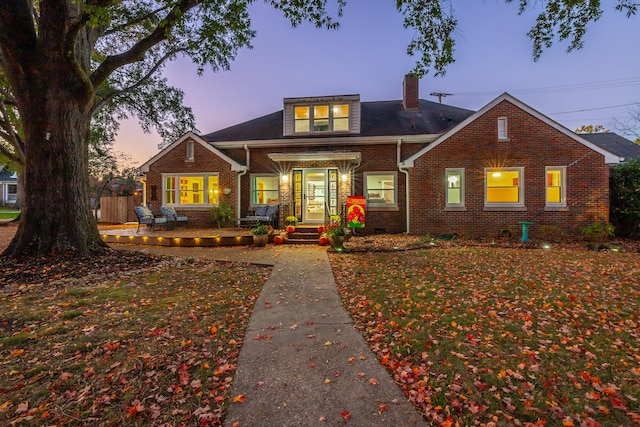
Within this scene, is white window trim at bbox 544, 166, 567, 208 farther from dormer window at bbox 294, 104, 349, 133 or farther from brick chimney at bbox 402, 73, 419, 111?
dormer window at bbox 294, 104, 349, 133

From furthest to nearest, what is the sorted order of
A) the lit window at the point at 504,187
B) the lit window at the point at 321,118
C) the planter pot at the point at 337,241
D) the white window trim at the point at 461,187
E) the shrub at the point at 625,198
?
1. the lit window at the point at 321,118
2. the white window trim at the point at 461,187
3. the lit window at the point at 504,187
4. the shrub at the point at 625,198
5. the planter pot at the point at 337,241

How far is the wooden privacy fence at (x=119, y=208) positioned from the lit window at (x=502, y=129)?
838 inches

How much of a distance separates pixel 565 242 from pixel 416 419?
39.5ft

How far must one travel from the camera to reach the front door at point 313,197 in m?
13.6

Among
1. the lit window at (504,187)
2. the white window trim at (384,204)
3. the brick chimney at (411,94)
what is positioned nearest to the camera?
the lit window at (504,187)

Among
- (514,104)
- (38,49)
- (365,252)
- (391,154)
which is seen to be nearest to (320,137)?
(391,154)

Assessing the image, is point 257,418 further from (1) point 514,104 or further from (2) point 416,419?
(1) point 514,104

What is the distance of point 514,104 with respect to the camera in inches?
466

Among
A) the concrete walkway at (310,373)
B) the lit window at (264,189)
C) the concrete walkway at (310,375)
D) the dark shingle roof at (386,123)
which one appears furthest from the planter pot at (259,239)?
the dark shingle roof at (386,123)

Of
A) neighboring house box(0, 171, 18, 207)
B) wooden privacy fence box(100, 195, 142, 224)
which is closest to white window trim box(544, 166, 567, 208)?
wooden privacy fence box(100, 195, 142, 224)

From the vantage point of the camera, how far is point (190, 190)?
1452cm

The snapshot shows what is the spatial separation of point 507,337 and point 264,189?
12.3 metres

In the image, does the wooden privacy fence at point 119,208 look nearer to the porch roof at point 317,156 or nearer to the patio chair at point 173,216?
the patio chair at point 173,216

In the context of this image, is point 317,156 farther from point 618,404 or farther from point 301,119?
point 618,404
